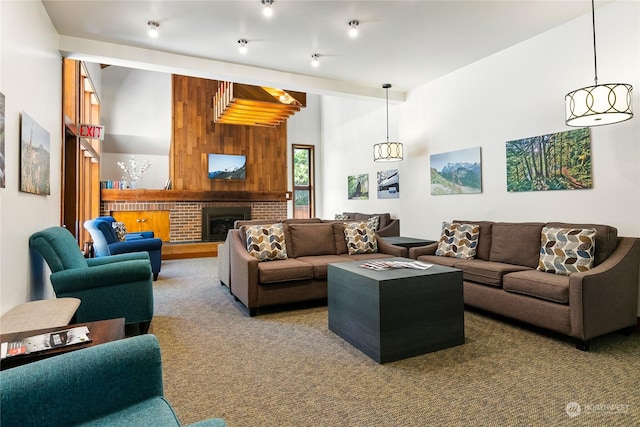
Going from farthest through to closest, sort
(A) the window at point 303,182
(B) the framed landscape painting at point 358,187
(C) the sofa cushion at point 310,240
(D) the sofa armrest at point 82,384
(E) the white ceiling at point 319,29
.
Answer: (A) the window at point 303,182, (B) the framed landscape painting at point 358,187, (C) the sofa cushion at point 310,240, (E) the white ceiling at point 319,29, (D) the sofa armrest at point 82,384

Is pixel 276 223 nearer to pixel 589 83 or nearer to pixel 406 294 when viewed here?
pixel 406 294

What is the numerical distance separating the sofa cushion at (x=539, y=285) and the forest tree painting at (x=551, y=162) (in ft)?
3.62

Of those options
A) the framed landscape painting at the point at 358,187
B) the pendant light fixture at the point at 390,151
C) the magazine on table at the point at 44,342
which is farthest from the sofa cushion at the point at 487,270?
the framed landscape painting at the point at 358,187

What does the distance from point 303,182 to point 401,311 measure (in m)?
7.76

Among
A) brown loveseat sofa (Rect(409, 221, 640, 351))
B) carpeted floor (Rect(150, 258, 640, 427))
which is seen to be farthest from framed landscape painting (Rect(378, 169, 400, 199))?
carpeted floor (Rect(150, 258, 640, 427))

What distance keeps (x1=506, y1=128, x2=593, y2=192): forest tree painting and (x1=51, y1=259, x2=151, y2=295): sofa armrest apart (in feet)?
13.2

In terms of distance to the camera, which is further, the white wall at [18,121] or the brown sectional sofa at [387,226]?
the brown sectional sofa at [387,226]

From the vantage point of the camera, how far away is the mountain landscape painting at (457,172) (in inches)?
181

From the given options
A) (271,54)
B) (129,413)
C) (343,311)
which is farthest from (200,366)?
(271,54)

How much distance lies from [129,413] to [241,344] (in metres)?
1.72

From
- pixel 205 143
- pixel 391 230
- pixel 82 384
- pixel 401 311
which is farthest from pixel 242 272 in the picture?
pixel 205 143

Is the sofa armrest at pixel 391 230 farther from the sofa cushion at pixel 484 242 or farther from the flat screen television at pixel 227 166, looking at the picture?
the flat screen television at pixel 227 166

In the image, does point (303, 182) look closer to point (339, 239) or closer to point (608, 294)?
point (339, 239)

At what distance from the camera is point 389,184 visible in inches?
276
